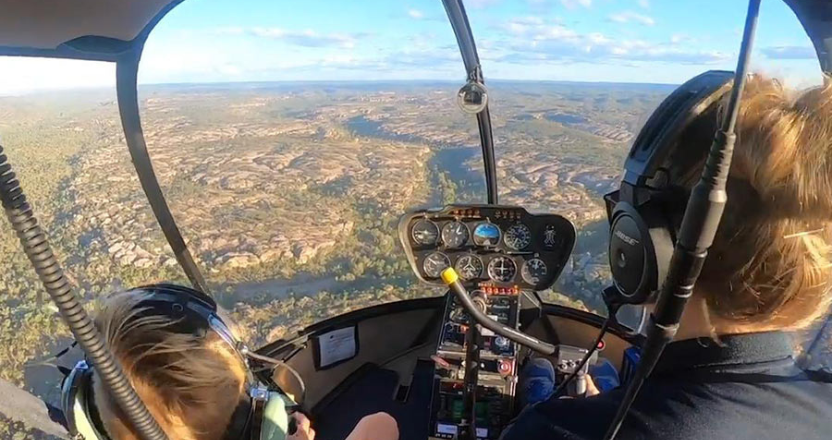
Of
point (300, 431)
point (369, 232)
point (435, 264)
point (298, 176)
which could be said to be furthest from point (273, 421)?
point (298, 176)

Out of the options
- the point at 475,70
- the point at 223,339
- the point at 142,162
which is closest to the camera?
the point at 223,339

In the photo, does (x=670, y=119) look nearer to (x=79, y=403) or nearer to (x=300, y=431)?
(x=79, y=403)

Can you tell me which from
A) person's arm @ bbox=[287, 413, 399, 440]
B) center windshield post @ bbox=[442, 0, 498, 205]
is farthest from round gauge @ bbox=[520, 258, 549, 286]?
person's arm @ bbox=[287, 413, 399, 440]

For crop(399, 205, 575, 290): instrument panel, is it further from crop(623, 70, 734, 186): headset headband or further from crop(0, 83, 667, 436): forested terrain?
crop(623, 70, 734, 186): headset headband

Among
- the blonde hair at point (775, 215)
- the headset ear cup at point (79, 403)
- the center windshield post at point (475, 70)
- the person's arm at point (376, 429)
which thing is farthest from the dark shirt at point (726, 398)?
the center windshield post at point (475, 70)

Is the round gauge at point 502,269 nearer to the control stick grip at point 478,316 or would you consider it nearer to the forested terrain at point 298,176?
the forested terrain at point 298,176

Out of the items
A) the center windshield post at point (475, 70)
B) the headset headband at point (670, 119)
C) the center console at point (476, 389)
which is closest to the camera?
the headset headband at point (670, 119)

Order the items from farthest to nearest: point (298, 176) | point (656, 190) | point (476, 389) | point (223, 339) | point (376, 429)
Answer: point (298, 176) → point (476, 389) → point (376, 429) → point (223, 339) → point (656, 190)
